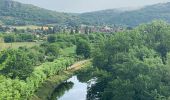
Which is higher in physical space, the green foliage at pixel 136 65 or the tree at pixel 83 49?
the green foliage at pixel 136 65

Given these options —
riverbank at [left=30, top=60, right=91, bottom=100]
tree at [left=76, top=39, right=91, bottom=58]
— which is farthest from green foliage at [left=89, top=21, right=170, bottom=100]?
tree at [left=76, top=39, right=91, bottom=58]

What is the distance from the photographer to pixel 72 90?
11069 centimetres

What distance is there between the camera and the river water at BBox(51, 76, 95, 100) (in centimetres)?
10004

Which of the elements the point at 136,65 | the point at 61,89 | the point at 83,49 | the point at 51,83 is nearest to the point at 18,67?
the point at 51,83

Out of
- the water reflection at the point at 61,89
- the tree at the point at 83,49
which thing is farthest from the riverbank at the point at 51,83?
the tree at the point at 83,49

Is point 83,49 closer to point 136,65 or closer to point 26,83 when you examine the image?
point 26,83

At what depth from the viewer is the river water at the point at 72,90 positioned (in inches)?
3938

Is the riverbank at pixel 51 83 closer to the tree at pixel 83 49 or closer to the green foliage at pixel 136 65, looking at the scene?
the green foliage at pixel 136 65

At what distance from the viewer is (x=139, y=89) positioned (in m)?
70.3

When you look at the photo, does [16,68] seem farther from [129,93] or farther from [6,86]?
[129,93]

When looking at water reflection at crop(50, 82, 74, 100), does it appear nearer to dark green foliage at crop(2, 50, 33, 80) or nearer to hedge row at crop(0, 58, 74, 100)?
hedge row at crop(0, 58, 74, 100)

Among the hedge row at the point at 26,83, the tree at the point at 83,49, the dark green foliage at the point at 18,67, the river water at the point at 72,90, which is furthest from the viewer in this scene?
the tree at the point at 83,49

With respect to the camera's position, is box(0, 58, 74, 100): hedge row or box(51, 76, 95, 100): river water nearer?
box(0, 58, 74, 100): hedge row

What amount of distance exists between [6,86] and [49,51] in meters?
98.2
